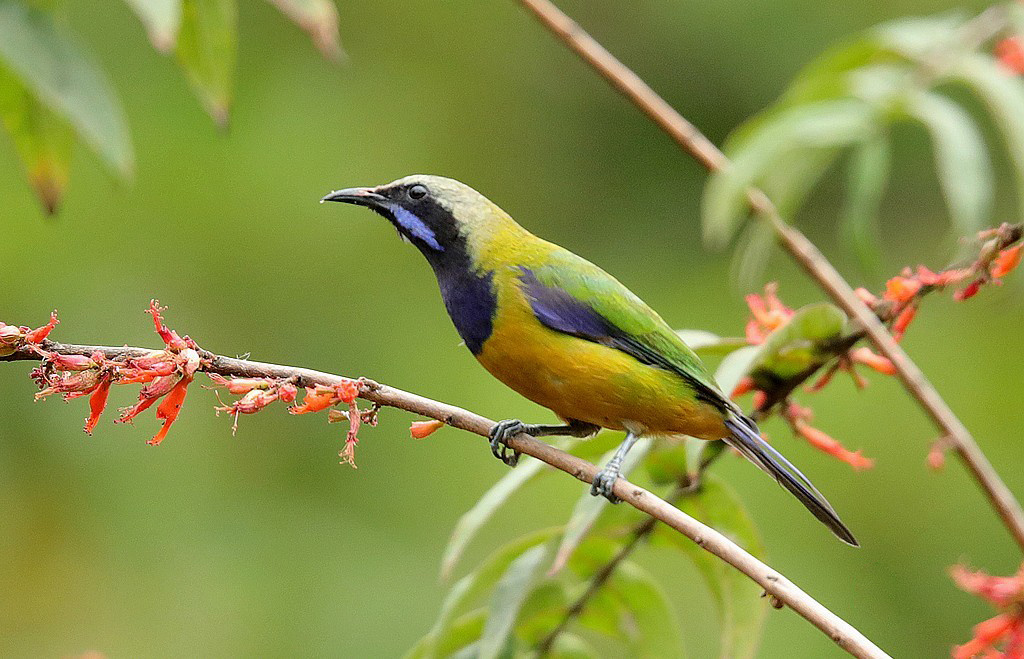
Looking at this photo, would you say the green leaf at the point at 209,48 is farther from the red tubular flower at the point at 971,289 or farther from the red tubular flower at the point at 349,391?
the red tubular flower at the point at 971,289

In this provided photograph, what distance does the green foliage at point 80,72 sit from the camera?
77.9 inches

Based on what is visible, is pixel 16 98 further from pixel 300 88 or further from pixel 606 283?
pixel 300 88

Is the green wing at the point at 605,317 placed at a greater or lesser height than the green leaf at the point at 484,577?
greater

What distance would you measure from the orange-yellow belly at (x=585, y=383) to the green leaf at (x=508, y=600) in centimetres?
45

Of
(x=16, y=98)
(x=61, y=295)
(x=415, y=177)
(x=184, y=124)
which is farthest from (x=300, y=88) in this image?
(x=16, y=98)

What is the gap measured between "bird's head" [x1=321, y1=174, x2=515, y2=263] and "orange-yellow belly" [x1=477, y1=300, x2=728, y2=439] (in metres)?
0.33

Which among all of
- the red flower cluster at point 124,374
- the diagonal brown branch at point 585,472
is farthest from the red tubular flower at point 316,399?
the red flower cluster at point 124,374

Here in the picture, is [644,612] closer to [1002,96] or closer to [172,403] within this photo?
[172,403]

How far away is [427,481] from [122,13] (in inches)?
124

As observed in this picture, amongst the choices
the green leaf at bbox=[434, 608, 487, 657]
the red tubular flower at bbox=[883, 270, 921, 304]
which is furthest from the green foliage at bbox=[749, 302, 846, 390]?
the green leaf at bbox=[434, 608, 487, 657]

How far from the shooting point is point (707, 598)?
5.98 meters

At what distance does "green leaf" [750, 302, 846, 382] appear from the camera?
99.3 inches

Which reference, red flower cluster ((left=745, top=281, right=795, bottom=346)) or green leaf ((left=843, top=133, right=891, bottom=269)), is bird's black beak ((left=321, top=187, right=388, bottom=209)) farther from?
green leaf ((left=843, top=133, right=891, bottom=269))

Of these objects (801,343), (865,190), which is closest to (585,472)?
(801,343)
